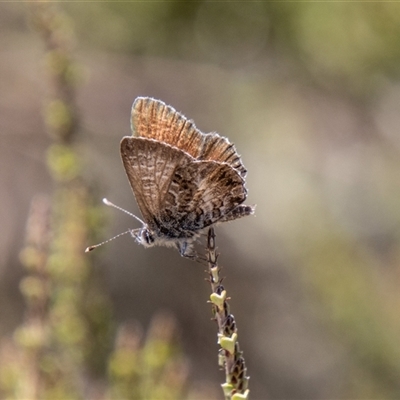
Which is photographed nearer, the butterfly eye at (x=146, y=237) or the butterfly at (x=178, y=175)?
the butterfly at (x=178, y=175)

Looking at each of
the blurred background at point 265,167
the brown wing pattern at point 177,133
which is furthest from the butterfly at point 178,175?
the blurred background at point 265,167

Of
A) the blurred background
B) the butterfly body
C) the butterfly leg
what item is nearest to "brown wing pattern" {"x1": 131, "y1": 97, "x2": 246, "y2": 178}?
the butterfly body

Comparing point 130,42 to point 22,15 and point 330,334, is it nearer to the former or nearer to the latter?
point 22,15

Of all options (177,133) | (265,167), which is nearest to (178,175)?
(177,133)

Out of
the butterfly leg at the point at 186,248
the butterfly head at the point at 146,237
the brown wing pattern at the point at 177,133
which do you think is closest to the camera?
the brown wing pattern at the point at 177,133

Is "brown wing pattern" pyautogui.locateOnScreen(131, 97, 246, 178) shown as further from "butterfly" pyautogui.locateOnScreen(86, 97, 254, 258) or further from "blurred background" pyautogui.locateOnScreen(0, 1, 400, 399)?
"blurred background" pyautogui.locateOnScreen(0, 1, 400, 399)

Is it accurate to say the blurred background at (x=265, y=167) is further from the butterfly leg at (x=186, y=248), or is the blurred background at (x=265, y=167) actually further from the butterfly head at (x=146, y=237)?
the butterfly leg at (x=186, y=248)
